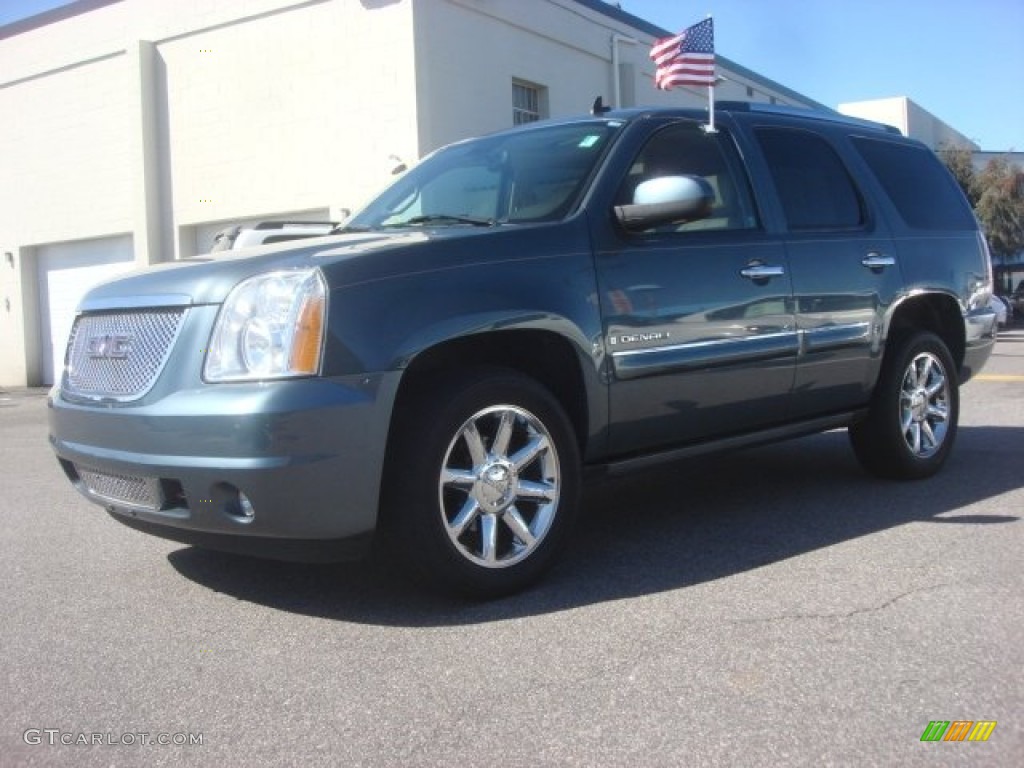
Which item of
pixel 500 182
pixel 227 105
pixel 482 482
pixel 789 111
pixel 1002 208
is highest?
pixel 227 105

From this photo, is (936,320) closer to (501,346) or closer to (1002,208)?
(501,346)

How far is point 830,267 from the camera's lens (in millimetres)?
5109

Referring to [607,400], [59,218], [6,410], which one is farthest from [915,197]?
[59,218]

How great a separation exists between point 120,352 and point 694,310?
92.8 inches

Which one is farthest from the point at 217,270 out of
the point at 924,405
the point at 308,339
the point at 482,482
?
the point at 924,405

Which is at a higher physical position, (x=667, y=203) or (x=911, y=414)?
(x=667, y=203)

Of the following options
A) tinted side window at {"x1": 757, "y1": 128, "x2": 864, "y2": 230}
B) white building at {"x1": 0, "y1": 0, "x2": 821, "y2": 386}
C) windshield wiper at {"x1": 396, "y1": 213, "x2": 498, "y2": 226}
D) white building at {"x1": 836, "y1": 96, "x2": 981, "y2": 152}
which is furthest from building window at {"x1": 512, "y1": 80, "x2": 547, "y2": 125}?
white building at {"x1": 836, "y1": 96, "x2": 981, "y2": 152}

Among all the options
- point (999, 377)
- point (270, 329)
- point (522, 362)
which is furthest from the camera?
point (999, 377)

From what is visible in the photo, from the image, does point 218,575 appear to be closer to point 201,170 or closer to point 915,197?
point 915,197

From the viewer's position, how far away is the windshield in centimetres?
439

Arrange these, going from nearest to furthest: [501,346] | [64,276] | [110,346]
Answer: [110,346] → [501,346] → [64,276]

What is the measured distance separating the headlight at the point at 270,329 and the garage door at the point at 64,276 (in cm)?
1544

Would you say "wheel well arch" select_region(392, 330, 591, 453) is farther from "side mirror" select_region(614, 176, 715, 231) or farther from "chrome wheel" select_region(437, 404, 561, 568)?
"side mirror" select_region(614, 176, 715, 231)

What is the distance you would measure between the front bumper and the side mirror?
1354 millimetres
